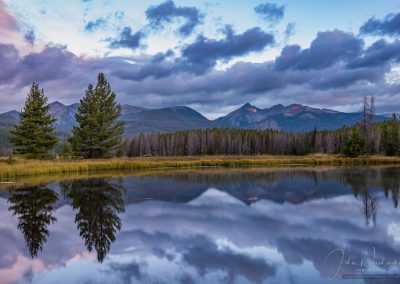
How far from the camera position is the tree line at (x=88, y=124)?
1892 inches

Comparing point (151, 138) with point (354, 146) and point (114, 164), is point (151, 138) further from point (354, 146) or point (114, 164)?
point (114, 164)

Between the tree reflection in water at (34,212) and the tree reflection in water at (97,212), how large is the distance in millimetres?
1207

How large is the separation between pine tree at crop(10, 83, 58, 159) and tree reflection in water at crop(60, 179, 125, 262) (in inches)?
756

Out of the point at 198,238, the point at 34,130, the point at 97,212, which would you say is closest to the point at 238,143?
the point at 34,130

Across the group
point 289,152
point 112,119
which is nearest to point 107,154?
point 112,119

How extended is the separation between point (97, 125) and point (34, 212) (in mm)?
35992

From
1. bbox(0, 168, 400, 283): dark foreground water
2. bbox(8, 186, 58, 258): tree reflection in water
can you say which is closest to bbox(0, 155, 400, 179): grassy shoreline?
bbox(8, 186, 58, 258): tree reflection in water

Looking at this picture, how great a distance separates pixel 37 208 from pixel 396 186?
973 inches

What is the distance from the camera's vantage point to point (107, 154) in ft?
185

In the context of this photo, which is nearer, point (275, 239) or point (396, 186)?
point (275, 239)

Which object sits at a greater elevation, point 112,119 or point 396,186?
point 112,119

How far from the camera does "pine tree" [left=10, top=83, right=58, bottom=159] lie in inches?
1853

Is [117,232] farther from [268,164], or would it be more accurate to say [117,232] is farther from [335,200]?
[268,164]

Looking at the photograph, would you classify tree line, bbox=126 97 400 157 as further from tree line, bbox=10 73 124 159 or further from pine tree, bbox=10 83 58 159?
pine tree, bbox=10 83 58 159
